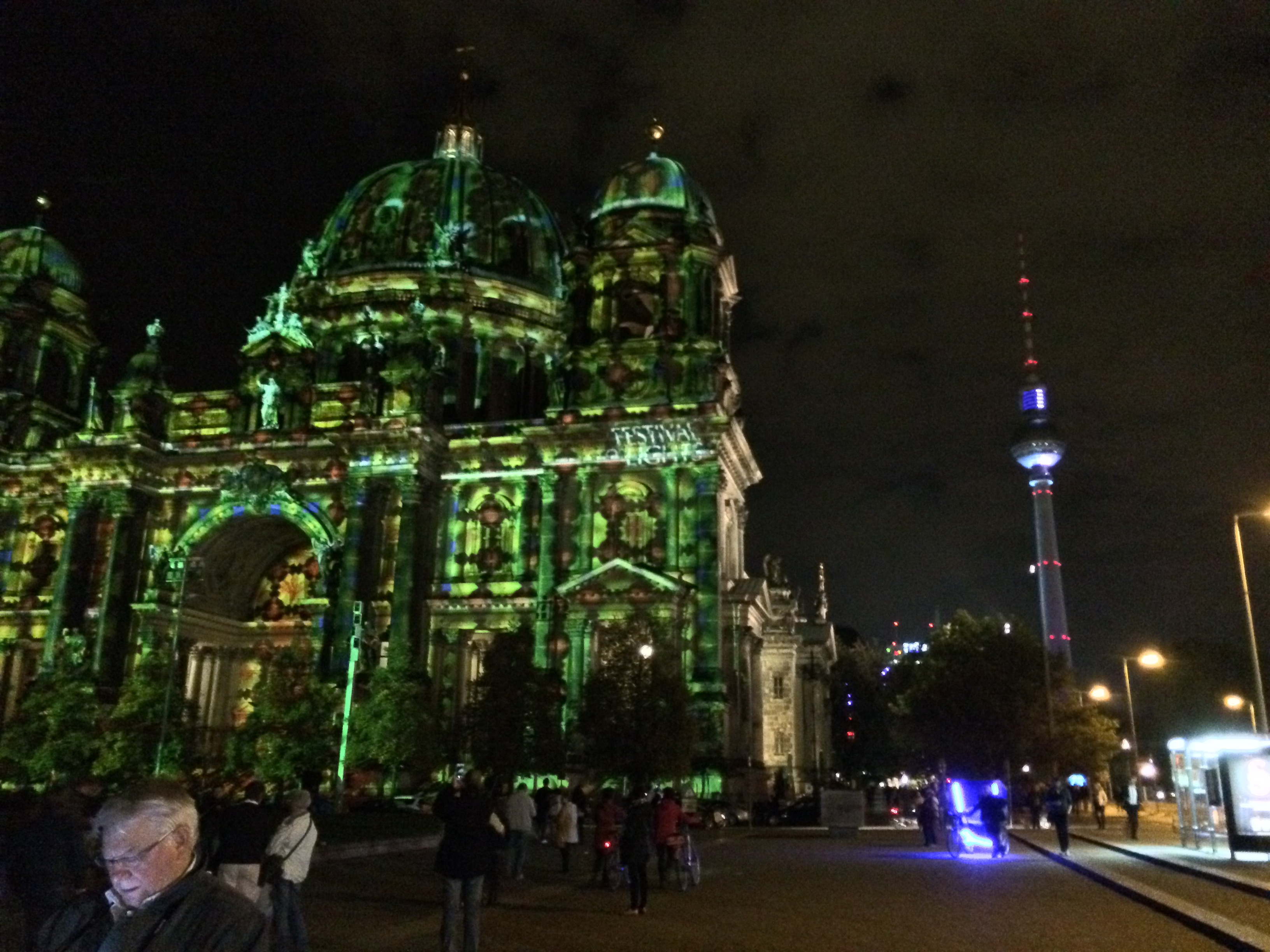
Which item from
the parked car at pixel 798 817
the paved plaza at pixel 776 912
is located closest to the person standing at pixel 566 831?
the paved plaza at pixel 776 912

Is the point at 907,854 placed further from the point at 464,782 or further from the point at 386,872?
the point at 464,782

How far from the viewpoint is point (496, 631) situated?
53.6 metres

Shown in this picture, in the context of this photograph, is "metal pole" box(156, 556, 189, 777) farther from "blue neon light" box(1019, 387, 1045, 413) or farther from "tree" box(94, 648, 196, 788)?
"blue neon light" box(1019, 387, 1045, 413)

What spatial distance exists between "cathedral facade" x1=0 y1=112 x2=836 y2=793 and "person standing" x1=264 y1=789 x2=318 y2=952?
34.2 metres

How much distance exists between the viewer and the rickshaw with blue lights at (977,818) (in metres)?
28.4

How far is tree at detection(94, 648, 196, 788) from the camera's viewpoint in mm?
48094

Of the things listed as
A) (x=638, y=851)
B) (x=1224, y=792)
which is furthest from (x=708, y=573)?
(x=638, y=851)

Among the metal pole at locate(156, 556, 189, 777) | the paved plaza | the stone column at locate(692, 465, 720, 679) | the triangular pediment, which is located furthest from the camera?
the triangular pediment

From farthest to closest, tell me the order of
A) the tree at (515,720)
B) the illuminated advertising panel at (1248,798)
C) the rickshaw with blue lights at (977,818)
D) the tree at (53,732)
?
the tree at (53,732) → the tree at (515,720) → the rickshaw with blue lights at (977,818) → the illuminated advertising panel at (1248,798)

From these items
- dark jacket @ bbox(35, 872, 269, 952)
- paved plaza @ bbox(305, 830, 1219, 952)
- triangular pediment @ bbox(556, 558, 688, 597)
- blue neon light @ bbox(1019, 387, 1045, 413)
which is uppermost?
blue neon light @ bbox(1019, 387, 1045, 413)

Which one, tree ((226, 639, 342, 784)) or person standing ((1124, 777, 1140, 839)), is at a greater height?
tree ((226, 639, 342, 784))

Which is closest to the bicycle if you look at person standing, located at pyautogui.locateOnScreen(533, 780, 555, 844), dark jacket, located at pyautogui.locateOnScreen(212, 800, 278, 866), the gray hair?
dark jacket, located at pyautogui.locateOnScreen(212, 800, 278, 866)

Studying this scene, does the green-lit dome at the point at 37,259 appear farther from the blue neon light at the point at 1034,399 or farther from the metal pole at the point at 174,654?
the blue neon light at the point at 1034,399

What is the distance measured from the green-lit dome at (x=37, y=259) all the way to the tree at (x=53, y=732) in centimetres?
3310
